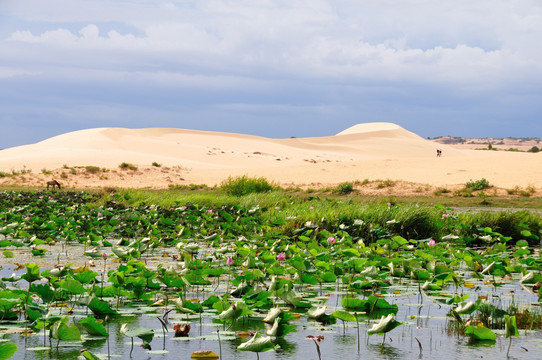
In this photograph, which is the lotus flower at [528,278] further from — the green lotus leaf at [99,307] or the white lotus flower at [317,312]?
the green lotus leaf at [99,307]

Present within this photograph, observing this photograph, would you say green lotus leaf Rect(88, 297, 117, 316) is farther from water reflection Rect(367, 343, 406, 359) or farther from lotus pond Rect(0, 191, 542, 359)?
water reflection Rect(367, 343, 406, 359)

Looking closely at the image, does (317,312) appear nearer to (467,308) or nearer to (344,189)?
(467,308)

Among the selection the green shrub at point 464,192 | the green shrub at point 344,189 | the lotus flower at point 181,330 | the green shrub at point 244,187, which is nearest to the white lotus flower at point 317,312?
the lotus flower at point 181,330

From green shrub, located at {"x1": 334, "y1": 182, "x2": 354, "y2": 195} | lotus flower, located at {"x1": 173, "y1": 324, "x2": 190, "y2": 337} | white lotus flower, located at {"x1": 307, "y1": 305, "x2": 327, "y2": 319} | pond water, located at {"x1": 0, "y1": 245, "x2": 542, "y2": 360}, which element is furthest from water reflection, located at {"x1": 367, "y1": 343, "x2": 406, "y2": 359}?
green shrub, located at {"x1": 334, "y1": 182, "x2": 354, "y2": 195}

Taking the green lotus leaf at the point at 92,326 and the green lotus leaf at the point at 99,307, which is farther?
the green lotus leaf at the point at 99,307

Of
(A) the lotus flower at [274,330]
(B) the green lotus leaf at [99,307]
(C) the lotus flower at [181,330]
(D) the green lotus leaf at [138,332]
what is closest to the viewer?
(D) the green lotus leaf at [138,332]

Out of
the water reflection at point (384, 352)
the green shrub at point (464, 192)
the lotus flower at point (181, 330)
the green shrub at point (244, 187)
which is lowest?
the water reflection at point (384, 352)

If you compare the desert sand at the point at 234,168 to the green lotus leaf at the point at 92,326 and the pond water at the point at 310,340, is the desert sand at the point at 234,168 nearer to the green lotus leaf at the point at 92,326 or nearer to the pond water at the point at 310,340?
the pond water at the point at 310,340

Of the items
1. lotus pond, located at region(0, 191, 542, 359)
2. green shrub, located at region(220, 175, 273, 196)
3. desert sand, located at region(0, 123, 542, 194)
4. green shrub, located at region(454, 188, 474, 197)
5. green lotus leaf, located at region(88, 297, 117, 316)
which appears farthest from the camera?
desert sand, located at region(0, 123, 542, 194)

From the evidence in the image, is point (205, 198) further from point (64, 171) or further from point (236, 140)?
point (236, 140)

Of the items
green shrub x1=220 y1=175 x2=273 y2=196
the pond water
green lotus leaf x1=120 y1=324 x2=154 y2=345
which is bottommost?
the pond water

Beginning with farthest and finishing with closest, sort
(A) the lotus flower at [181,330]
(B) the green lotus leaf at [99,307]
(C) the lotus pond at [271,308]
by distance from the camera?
(B) the green lotus leaf at [99,307]
(A) the lotus flower at [181,330]
(C) the lotus pond at [271,308]

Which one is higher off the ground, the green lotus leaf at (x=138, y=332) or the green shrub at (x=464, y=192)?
the green shrub at (x=464, y=192)

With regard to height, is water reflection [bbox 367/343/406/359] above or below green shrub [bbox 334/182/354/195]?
below
